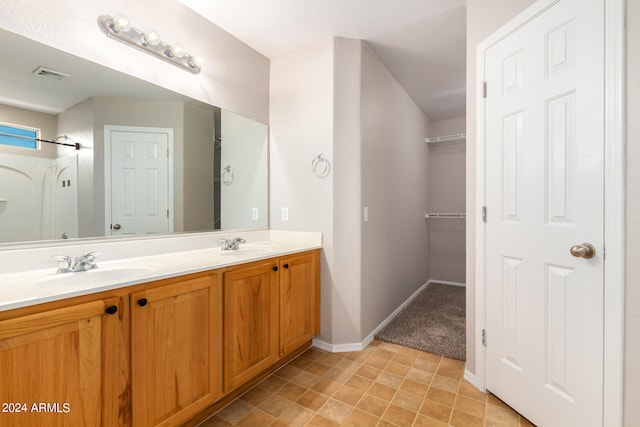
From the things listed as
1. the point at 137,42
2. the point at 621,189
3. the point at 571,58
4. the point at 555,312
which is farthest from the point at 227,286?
the point at 571,58

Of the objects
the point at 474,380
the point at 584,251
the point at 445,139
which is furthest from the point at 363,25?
the point at 474,380

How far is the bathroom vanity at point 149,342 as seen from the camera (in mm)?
896

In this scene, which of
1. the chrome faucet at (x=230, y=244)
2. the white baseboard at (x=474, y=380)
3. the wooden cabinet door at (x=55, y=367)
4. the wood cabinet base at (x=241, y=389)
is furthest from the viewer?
the chrome faucet at (x=230, y=244)

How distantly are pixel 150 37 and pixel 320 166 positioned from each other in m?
1.34

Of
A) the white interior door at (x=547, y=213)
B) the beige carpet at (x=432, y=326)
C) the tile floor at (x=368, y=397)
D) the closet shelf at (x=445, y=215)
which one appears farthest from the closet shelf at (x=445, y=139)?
the tile floor at (x=368, y=397)

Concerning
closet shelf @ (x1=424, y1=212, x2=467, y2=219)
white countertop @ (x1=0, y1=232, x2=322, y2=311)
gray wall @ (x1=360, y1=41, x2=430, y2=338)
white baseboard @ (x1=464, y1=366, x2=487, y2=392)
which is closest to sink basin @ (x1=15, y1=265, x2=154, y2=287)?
white countertop @ (x1=0, y1=232, x2=322, y2=311)

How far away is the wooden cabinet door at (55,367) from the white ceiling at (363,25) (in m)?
1.94

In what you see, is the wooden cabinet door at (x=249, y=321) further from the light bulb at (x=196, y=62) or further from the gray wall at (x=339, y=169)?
the light bulb at (x=196, y=62)

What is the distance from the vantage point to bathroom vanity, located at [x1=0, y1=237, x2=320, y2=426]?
35.3 inches

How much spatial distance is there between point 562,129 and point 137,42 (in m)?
2.25

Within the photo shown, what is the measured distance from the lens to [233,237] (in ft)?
7.29

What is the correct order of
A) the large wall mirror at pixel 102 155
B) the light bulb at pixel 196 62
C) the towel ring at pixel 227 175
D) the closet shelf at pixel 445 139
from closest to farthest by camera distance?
the large wall mirror at pixel 102 155 → the light bulb at pixel 196 62 → the towel ring at pixel 227 175 → the closet shelf at pixel 445 139

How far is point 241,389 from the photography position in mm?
1724

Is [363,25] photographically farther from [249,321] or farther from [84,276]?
[84,276]
